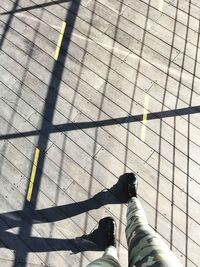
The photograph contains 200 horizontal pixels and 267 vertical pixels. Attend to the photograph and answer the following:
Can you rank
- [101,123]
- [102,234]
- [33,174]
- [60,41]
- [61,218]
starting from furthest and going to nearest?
[60,41] → [101,123] → [33,174] → [61,218] → [102,234]

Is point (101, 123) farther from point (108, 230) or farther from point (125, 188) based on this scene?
point (108, 230)

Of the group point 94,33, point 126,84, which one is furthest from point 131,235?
point 94,33

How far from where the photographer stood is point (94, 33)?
25.8ft

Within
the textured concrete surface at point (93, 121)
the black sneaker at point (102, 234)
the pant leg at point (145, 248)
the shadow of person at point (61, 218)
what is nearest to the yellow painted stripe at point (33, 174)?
the textured concrete surface at point (93, 121)

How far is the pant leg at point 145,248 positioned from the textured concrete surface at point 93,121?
1.40 meters

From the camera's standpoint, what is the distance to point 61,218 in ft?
20.7

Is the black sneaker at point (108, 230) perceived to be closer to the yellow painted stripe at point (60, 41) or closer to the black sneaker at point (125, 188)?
the black sneaker at point (125, 188)

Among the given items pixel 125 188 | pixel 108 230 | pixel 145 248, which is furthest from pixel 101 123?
pixel 145 248

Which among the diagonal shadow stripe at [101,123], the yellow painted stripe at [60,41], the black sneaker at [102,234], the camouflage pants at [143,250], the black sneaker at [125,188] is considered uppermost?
the yellow painted stripe at [60,41]

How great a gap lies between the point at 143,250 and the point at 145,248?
36 millimetres

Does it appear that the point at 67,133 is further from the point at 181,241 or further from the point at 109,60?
the point at 181,241

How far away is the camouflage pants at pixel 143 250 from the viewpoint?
11.5 ft

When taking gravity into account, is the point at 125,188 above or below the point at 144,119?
below

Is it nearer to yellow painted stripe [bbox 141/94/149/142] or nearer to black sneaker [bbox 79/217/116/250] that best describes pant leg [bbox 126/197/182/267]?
black sneaker [bbox 79/217/116/250]
